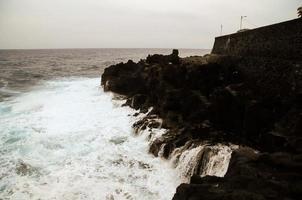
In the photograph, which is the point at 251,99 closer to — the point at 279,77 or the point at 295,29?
the point at 279,77

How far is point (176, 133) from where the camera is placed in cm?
1319

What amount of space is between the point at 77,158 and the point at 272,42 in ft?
37.0

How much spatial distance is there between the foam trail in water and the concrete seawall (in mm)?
7832

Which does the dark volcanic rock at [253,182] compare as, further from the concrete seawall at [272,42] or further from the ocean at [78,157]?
the concrete seawall at [272,42]

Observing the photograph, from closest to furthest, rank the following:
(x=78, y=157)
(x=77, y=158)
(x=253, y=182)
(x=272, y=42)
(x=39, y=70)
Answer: (x=253, y=182) → (x=77, y=158) → (x=78, y=157) → (x=272, y=42) → (x=39, y=70)

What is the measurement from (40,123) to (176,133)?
933cm

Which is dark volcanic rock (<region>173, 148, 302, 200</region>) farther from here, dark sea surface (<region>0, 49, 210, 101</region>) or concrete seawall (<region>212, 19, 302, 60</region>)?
dark sea surface (<region>0, 49, 210, 101</region>)

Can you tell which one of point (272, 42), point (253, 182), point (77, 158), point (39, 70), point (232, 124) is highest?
point (272, 42)

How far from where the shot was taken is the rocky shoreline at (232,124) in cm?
664

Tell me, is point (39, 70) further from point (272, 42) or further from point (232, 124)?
point (232, 124)

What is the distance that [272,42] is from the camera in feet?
48.5

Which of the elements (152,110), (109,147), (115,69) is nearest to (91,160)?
(109,147)

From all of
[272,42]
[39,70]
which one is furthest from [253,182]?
[39,70]

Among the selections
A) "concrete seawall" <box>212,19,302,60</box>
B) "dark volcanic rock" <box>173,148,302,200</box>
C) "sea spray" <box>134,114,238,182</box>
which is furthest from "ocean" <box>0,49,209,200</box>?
"concrete seawall" <box>212,19,302,60</box>
